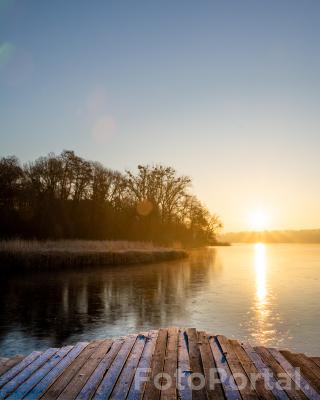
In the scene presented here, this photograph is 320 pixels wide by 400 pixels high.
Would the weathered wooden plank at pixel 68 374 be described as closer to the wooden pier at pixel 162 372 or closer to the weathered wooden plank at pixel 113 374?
the wooden pier at pixel 162 372

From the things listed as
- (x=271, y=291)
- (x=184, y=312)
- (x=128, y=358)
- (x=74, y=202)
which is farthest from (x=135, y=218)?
(x=128, y=358)

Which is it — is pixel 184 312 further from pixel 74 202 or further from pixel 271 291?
pixel 74 202

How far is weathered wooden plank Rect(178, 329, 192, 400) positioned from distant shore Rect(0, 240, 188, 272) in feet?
66.0

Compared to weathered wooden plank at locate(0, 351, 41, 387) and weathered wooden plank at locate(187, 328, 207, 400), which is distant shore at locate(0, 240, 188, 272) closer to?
weathered wooden plank at locate(0, 351, 41, 387)

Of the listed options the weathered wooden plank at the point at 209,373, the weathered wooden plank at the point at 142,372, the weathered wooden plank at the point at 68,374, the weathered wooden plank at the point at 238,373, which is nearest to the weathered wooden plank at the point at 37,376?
the weathered wooden plank at the point at 68,374

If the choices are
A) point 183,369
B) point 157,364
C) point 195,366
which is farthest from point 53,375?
point 195,366

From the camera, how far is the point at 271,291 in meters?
17.2

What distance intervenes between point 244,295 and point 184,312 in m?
4.63

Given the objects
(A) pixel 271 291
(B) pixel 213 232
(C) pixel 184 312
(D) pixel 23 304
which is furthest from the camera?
(B) pixel 213 232

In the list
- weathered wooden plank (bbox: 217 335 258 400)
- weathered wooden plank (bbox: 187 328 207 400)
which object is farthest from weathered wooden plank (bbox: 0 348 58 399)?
weathered wooden plank (bbox: 217 335 258 400)

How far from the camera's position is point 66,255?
26.6 meters

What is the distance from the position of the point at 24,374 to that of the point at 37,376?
237 millimetres

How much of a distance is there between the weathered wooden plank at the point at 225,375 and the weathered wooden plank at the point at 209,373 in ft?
0.18

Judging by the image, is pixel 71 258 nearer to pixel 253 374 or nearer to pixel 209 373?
pixel 209 373
